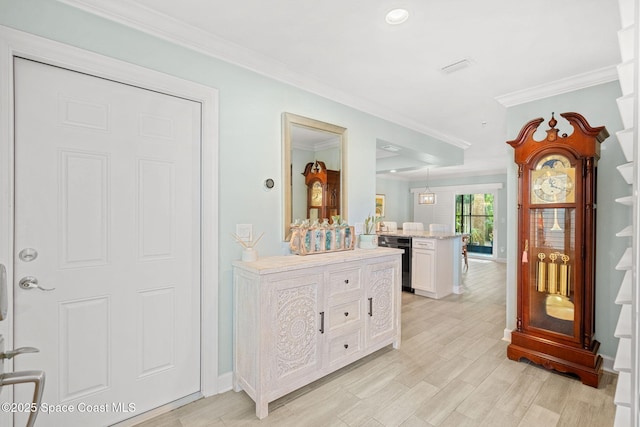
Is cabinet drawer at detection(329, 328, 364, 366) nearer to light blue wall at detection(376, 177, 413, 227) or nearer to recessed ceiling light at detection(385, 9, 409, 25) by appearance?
recessed ceiling light at detection(385, 9, 409, 25)

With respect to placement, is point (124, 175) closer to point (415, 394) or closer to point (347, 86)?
point (347, 86)

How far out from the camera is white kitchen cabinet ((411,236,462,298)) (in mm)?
4566

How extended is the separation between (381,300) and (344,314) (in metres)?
0.47

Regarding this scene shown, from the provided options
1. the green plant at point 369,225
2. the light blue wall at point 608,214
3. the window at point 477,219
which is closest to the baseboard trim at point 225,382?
the green plant at point 369,225

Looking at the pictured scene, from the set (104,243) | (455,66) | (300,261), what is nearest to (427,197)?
(455,66)

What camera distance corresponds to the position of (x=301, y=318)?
2.09 m

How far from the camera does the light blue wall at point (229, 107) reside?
1.60 m

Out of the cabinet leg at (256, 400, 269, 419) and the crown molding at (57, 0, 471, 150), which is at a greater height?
the crown molding at (57, 0, 471, 150)

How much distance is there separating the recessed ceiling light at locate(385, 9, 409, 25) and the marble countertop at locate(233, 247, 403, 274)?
1.62 meters

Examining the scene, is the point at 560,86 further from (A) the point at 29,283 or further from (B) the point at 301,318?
(A) the point at 29,283

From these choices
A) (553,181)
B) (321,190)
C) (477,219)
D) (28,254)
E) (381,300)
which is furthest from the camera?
(477,219)

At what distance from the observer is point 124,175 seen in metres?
1.81

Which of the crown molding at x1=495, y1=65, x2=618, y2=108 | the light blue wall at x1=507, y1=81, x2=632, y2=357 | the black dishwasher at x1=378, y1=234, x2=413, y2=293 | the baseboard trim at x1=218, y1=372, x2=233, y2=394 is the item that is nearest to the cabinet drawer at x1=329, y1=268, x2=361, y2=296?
the baseboard trim at x1=218, y1=372, x2=233, y2=394

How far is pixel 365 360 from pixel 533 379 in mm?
1310
